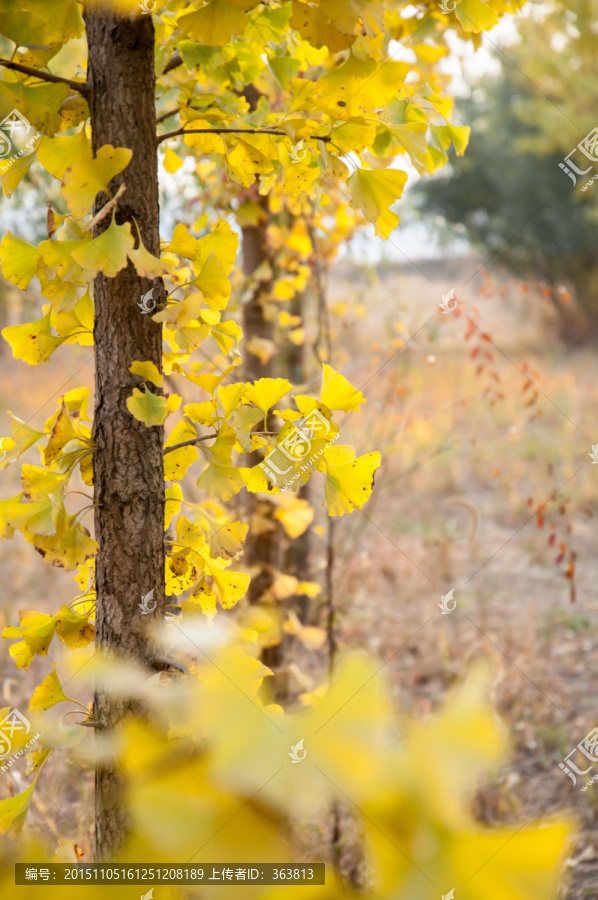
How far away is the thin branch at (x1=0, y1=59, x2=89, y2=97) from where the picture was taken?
61cm

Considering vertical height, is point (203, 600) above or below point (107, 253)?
below

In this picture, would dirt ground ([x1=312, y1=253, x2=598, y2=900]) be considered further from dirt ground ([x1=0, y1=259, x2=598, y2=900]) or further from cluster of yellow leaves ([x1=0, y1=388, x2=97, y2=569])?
cluster of yellow leaves ([x1=0, y1=388, x2=97, y2=569])

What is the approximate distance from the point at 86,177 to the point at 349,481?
360 mm

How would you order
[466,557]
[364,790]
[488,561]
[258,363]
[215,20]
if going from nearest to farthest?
[364,790]
[215,20]
[258,363]
[488,561]
[466,557]

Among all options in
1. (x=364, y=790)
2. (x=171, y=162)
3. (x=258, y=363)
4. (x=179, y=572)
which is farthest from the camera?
(x=258, y=363)

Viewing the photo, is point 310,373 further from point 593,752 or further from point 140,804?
point 140,804

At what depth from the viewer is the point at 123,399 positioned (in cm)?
66

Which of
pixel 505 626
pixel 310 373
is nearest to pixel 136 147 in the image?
pixel 310 373

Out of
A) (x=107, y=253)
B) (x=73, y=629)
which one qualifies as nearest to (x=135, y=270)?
(x=107, y=253)

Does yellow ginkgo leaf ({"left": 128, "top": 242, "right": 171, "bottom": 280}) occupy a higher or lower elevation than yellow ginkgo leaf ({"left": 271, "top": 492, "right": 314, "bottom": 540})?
lower

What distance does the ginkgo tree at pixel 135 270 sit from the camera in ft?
1.98

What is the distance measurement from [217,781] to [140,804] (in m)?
0.03

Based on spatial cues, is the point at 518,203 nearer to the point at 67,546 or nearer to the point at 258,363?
the point at 258,363
